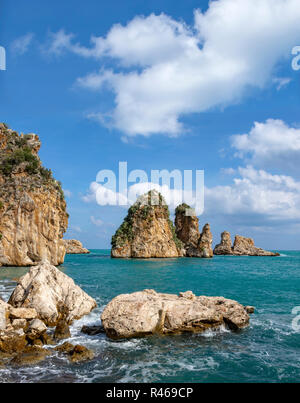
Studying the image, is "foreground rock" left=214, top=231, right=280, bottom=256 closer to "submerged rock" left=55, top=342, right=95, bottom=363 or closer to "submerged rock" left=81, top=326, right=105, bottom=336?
"submerged rock" left=81, top=326, right=105, bottom=336

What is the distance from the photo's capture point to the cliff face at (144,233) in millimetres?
92125

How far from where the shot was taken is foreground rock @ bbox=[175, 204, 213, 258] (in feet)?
347

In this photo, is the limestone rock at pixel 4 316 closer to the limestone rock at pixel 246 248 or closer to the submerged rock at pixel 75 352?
the submerged rock at pixel 75 352

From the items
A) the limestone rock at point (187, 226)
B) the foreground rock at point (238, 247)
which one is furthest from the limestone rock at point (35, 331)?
the foreground rock at point (238, 247)

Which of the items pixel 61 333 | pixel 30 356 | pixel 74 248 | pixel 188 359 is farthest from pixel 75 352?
pixel 74 248

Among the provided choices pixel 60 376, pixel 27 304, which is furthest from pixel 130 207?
pixel 60 376

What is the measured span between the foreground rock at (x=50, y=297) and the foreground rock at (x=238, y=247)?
127m

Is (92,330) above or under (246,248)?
above

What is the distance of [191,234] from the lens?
110m

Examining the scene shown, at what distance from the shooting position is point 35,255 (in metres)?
47.4

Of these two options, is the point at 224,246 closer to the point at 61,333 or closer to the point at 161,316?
the point at 161,316

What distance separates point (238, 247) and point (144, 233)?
6726cm
